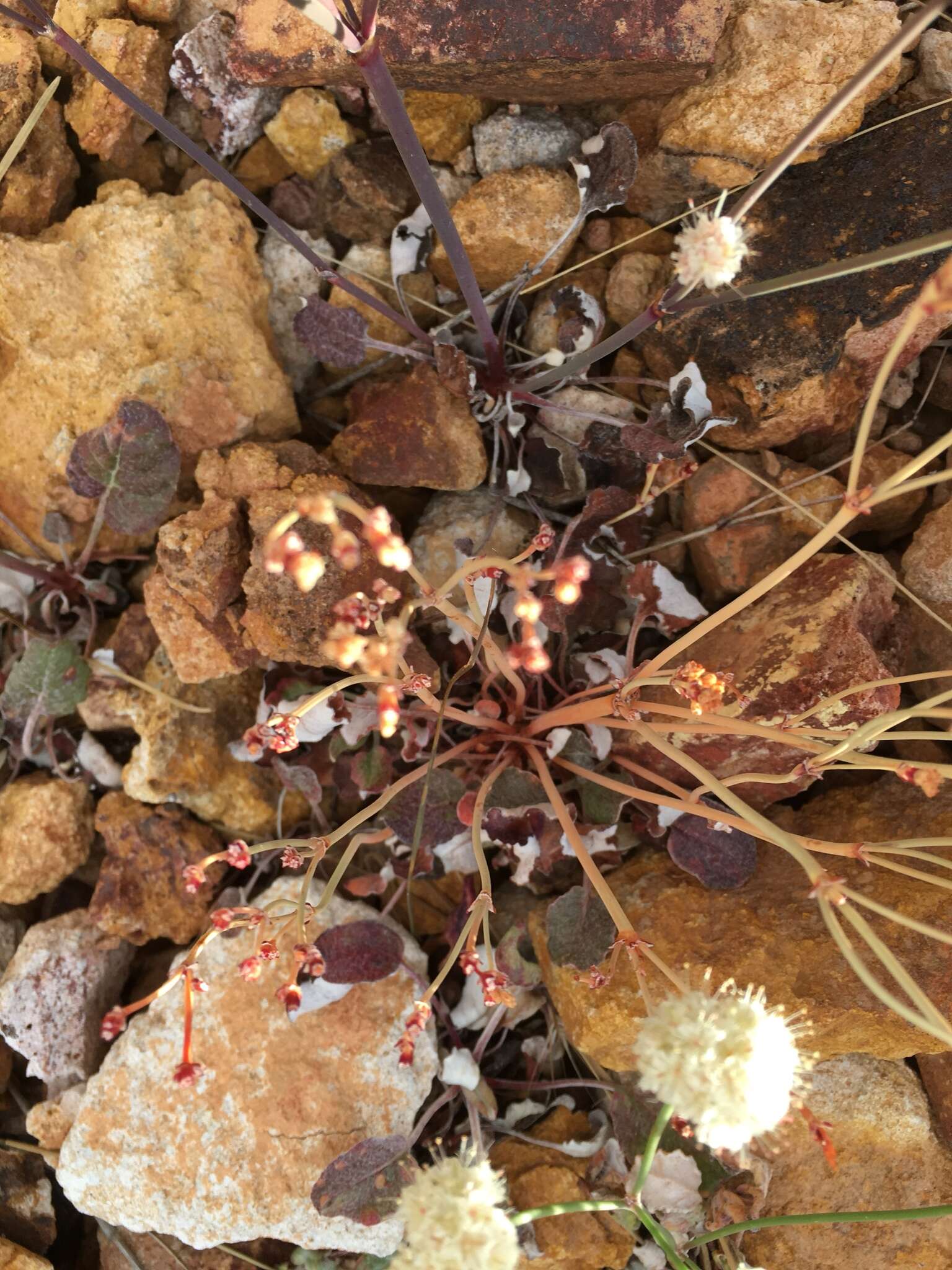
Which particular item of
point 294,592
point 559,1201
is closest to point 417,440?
point 294,592

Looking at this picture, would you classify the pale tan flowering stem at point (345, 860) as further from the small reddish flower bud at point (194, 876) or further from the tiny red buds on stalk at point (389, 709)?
the tiny red buds on stalk at point (389, 709)

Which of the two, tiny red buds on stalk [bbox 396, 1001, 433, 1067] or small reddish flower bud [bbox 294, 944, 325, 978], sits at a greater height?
small reddish flower bud [bbox 294, 944, 325, 978]

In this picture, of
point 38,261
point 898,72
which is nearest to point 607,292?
point 898,72

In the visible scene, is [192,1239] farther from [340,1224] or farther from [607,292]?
[607,292]

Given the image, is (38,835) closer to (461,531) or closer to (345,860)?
(345,860)

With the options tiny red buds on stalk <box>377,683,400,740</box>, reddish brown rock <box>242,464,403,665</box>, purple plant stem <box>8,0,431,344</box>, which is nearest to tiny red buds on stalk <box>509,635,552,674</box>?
tiny red buds on stalk <box>377,683,400,740</box>

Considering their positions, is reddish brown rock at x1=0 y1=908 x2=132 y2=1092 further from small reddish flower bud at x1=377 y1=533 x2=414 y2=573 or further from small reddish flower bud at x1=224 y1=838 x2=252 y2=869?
small reddish flower bud at x1=377 y1=533 x2=414 y2=573

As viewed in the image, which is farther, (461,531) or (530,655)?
(461,531)
